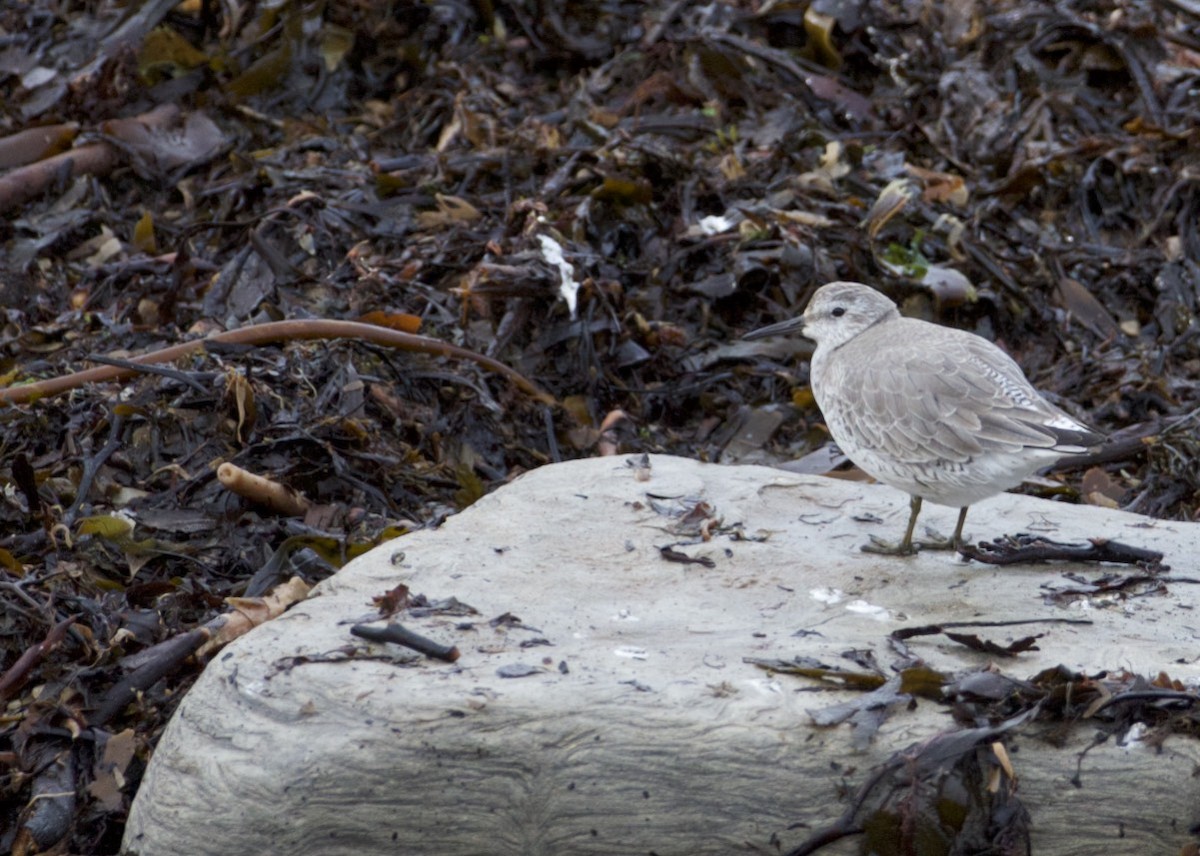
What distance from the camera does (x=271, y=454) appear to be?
4461mm

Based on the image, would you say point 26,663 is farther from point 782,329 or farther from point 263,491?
point 782,329

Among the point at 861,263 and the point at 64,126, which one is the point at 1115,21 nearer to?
the point at 861,263

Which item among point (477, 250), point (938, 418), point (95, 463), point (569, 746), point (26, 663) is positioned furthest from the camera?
point (477, 250)

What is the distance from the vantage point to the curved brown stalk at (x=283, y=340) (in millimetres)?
4629

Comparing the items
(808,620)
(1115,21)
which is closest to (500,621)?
(808,620)

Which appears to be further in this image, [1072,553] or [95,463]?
[95,463]

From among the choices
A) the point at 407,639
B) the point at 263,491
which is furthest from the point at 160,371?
the point at 407,639

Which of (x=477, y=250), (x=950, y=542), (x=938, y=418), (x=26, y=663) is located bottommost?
(x=26, y=663)

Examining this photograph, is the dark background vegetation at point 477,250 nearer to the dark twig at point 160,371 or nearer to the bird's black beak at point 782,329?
the dark twig at point 160,371

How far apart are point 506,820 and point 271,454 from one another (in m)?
1.96

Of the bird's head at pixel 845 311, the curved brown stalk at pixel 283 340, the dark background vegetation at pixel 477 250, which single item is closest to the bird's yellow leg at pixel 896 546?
the bird's head at pixel 845 311

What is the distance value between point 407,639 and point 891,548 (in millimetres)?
1609

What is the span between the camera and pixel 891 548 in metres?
4.01

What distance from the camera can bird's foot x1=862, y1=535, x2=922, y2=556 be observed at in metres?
4.00
